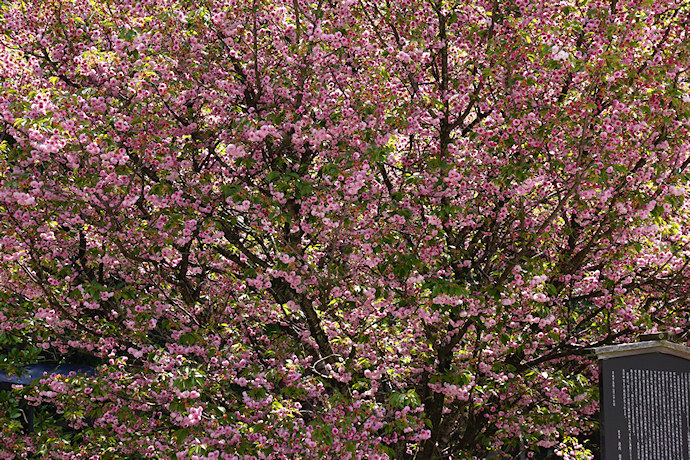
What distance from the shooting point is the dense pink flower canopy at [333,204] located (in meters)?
4.18

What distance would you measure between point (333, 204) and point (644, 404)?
A: 2.08 metres

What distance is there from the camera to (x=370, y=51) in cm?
463

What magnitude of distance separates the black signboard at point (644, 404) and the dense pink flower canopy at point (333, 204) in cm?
76

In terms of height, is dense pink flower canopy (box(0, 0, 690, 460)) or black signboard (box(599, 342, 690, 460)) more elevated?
dense pink flower canopy (box(0, 0, 690, 460))

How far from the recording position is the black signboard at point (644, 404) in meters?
3.70

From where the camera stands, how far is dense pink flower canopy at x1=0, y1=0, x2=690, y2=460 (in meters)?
4.18

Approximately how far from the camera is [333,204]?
4.23m

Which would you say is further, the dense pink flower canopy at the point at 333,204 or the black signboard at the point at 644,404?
the dense pink flower canopy at the point at 333,204

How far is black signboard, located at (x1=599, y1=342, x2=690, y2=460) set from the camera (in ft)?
12.1

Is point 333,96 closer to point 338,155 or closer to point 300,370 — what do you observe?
point 338,155

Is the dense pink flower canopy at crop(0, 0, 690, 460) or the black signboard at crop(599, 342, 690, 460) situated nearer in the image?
the black signboard at crop(599, 342, 690, 460)

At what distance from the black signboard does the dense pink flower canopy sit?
0.76 m

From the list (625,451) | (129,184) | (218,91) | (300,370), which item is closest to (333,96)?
→ (218,91)

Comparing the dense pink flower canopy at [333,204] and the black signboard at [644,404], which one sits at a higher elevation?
the dense pink flower canopy at [333,204]
